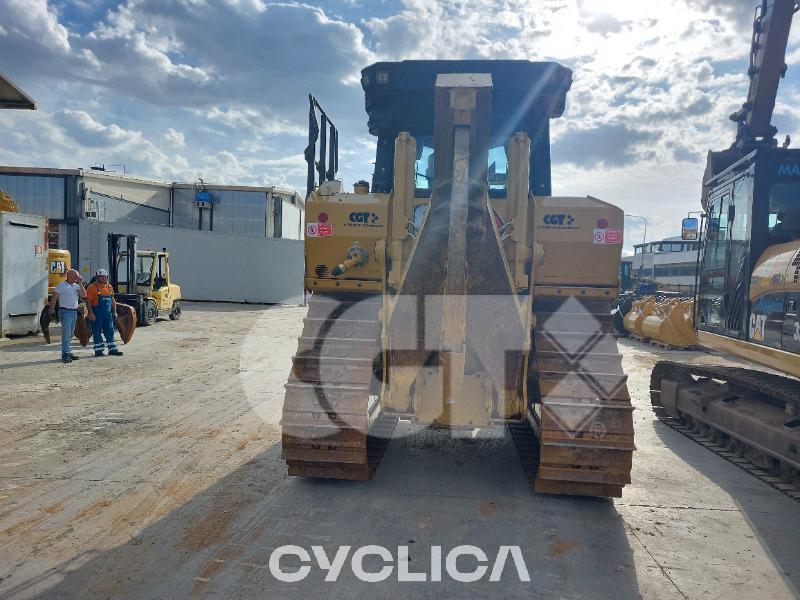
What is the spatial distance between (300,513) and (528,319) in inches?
94.6

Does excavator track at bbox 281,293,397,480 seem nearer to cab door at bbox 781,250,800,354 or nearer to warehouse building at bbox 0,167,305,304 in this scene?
cab door at bbox 781,250,800,354

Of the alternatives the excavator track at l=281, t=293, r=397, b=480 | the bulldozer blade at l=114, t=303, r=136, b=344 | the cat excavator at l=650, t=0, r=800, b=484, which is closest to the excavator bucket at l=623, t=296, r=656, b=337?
the cat excavator at l=650, t=0, r=800, b=484

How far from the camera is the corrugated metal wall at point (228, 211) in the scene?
114ft

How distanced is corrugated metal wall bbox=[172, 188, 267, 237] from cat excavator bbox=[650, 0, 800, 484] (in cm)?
3036

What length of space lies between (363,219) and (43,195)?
100 feet

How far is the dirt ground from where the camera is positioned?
3.27m

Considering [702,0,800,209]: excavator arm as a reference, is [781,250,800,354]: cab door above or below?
below

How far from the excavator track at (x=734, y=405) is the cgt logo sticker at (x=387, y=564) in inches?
118

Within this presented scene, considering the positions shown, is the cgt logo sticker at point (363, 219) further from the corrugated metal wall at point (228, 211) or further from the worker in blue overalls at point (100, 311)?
the corrugated metal wall at point (228, 211)

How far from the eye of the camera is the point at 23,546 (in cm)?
355

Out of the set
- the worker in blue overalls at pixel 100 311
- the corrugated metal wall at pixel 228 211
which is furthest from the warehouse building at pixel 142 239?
the worker in blue overalls at pixel 100 311

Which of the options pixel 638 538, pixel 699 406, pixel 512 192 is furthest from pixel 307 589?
pixel 699 406

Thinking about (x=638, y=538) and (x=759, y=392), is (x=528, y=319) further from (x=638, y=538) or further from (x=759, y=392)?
(x=759, y=392)

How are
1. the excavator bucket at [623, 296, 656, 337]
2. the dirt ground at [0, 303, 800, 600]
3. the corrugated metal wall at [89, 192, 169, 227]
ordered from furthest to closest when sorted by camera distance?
the corrugated metal wall at [89, 192, 169, 227] < the excavator bucket at [623, 296, 656, 337] < the dirt ground at [0, 303, 800, 600]
